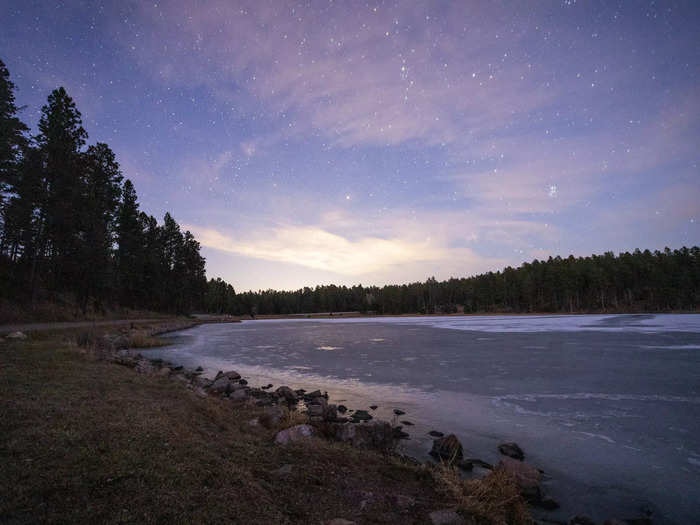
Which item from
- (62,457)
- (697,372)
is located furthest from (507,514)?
(697,372)

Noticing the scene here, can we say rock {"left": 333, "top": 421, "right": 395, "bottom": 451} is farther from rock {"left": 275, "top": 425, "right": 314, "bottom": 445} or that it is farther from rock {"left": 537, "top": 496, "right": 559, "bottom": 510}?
rock {"left": 537, "top": 496, "right": 559, "bottom": 510}

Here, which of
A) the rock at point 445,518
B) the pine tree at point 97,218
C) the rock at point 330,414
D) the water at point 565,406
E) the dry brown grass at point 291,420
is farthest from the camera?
the pine tree at point 97,218

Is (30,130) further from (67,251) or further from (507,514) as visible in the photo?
Result: (507,514)

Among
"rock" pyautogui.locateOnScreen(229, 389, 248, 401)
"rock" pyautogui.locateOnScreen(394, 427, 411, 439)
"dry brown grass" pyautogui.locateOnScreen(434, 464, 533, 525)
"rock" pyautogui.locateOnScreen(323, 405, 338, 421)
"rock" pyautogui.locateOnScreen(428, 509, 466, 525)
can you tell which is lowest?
"rock" pyautogui.locateOnScreen(394, 427, 411, 439)

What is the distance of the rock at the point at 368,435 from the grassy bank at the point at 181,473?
1.64ft

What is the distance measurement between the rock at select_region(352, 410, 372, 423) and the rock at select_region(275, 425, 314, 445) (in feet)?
8.53

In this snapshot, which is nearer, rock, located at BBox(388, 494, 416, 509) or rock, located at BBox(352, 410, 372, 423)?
rock, located at BBox(388, 494, 416, 509)

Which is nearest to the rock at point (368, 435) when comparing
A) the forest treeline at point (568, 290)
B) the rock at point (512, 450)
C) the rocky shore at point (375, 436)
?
the rocky shore at point (375, 436)

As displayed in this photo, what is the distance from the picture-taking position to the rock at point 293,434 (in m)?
7.24

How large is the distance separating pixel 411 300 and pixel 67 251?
145027 mm

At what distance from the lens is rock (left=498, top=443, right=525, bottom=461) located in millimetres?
7543

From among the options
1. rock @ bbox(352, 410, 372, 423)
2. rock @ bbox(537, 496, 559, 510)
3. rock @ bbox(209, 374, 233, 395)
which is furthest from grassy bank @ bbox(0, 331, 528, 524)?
rock @ bbox(209, 374, 233, 395)

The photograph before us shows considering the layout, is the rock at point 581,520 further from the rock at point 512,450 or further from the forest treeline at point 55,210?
the forest treeline at point 55,210

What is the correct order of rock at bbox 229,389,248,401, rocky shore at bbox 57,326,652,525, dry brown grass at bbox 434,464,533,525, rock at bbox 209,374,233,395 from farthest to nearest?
rock at bbox 209,374,233,395
rock at bbox 229,389,248,401
rocky shore at bbox 57,326,652,525
dry brown grass at bbox 434,464,533,525
